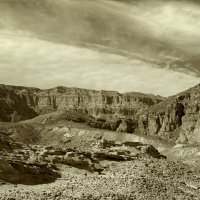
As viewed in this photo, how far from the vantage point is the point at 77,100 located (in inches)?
7224

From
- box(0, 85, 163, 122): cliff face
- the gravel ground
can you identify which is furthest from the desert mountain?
the gravel ground

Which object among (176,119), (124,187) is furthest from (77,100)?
(124,187)

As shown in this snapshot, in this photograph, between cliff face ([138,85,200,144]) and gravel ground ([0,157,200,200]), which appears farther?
cliff face ([138,85,200,144])

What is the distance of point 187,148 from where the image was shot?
225 ft

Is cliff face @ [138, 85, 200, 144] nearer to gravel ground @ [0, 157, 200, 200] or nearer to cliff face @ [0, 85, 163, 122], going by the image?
cliff face @ [0, 85, 163, 122]

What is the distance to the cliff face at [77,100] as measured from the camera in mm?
157375

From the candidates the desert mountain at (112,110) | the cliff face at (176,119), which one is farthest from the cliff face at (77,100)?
the cliff face at (176,119)

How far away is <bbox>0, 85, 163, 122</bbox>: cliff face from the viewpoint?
15738cm

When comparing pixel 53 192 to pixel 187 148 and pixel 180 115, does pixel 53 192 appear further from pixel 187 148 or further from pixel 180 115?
pixel 180 115

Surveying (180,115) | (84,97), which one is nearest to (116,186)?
(180,115)

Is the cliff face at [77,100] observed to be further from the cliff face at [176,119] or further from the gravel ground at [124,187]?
the gravel ground at [124,187]

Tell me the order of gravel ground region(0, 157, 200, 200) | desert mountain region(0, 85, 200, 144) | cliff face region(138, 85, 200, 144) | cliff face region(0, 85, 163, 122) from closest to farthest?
gravel ground region(0, 157, 200, 200)
cliff face region(138, 85, 200, 144)
desert mountain region(0, 85, 200, 144)
cliff face region(0, 85, 163, 122)

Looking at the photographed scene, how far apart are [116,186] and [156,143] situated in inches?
2048

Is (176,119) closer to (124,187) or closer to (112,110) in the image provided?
(112,110)
